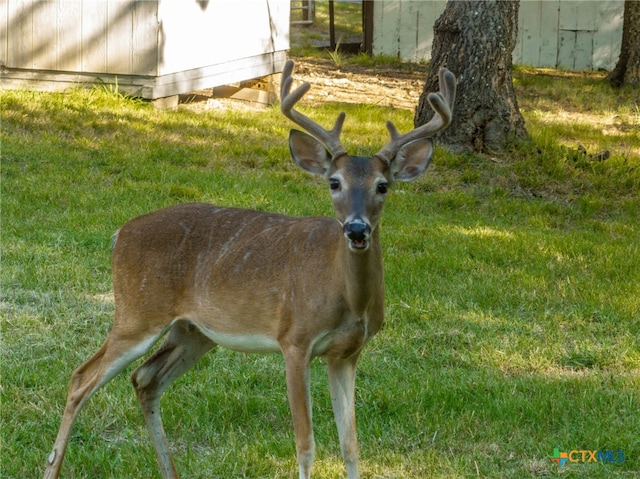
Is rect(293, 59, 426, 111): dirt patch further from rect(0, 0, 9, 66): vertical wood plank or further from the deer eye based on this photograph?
the deer eye

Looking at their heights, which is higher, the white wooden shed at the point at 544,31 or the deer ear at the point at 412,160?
the deer ear at the point at 412,160

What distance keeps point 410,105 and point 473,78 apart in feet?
10.2

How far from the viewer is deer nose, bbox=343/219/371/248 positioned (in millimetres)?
4172

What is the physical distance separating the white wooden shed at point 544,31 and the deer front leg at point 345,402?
1375 cm

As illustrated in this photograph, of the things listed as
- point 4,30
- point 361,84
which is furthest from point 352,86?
point 4,30

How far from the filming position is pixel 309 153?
4777mm

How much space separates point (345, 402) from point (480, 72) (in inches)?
264

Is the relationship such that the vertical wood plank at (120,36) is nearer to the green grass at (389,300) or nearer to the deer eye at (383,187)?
the green grass at (389,300)

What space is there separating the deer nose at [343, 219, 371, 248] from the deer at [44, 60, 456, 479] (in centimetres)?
2

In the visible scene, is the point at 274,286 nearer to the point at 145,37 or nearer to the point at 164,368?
the point at 164,368

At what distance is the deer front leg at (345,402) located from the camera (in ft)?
15.5

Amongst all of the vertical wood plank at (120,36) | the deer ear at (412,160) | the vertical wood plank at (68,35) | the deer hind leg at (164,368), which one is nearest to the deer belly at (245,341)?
the deer hind leg at (164,368)

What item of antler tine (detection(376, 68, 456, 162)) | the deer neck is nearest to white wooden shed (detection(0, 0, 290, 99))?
antler tine (detection(376, 68, 456, 162))

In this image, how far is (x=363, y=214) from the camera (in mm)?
4305
